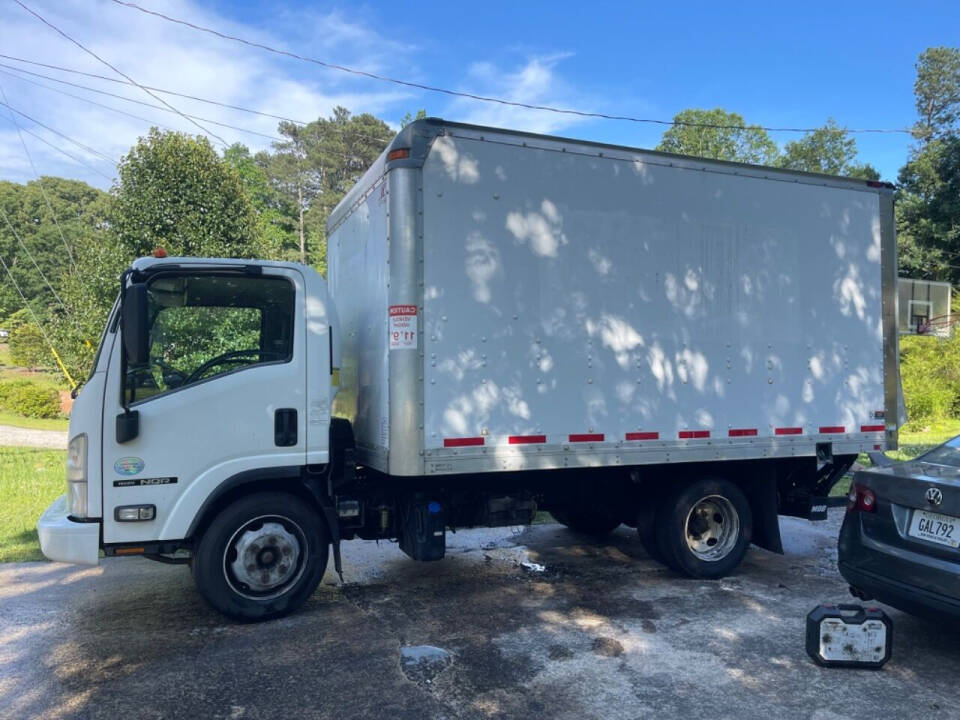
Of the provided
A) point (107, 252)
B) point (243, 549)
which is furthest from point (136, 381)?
point (107, 252)

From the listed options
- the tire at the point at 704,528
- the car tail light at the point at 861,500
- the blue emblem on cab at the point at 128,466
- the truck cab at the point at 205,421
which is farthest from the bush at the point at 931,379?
the blue emblem on cab at the point at 128,466

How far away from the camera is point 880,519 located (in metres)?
4.50

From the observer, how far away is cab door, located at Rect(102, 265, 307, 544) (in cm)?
462

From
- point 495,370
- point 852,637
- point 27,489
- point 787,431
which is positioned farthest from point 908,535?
point 27,489

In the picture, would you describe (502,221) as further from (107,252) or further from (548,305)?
(107,252)

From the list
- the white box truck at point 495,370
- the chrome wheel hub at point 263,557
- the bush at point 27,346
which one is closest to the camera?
the white box truck at point 495,370

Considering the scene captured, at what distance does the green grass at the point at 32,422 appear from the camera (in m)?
20.2

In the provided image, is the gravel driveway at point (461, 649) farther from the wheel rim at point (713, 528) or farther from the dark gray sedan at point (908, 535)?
the dark gray sedan at point (908, 535)

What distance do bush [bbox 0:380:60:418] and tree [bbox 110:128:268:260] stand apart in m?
12.6

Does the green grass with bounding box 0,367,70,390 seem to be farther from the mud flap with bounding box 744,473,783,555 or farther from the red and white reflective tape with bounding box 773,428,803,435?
the red and white reflective tape with bounding box 773,428,803,435

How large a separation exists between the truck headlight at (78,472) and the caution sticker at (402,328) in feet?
6.74

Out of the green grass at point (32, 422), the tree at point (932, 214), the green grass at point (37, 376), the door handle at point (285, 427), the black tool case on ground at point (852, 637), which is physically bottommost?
the black tool case on ground at point (852, 637)

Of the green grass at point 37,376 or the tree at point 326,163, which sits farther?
the tree at point 326,163

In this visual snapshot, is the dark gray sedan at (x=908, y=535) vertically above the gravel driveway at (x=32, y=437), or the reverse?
the dark gray sedan at (x=908, y=535)
